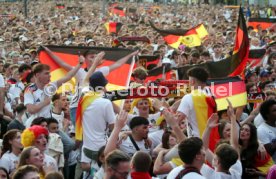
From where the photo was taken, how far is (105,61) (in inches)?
488

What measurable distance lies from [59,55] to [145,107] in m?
2.54

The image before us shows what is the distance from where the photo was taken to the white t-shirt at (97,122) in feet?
30.4

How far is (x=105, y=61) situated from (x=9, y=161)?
3834mm

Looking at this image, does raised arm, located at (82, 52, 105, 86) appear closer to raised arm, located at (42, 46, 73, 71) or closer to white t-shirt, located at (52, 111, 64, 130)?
white t-shirt, located at (52, 111, 64, 130)

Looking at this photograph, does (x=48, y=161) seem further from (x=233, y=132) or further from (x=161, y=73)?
(x=161, y=73)

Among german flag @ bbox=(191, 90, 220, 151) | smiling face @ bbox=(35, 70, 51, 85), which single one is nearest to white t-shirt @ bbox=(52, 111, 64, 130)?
smiling face @ bbox=(35, 70, 51, 85)

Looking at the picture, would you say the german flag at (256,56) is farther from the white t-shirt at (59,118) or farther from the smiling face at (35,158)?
the smiling face at (35,158)

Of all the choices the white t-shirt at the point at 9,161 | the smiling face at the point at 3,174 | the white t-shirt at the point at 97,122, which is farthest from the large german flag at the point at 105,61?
the smiling face at the point at 3,174

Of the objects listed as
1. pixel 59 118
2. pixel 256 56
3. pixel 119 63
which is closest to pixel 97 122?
pixel 59 118

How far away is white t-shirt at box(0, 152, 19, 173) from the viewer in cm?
880

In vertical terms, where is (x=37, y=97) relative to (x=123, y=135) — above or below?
above

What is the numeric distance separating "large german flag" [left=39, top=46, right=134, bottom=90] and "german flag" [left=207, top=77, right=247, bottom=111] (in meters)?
1.82

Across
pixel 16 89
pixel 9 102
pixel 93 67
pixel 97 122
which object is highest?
pixel 93 67

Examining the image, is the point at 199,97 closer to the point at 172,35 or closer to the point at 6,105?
the point at 6,105
